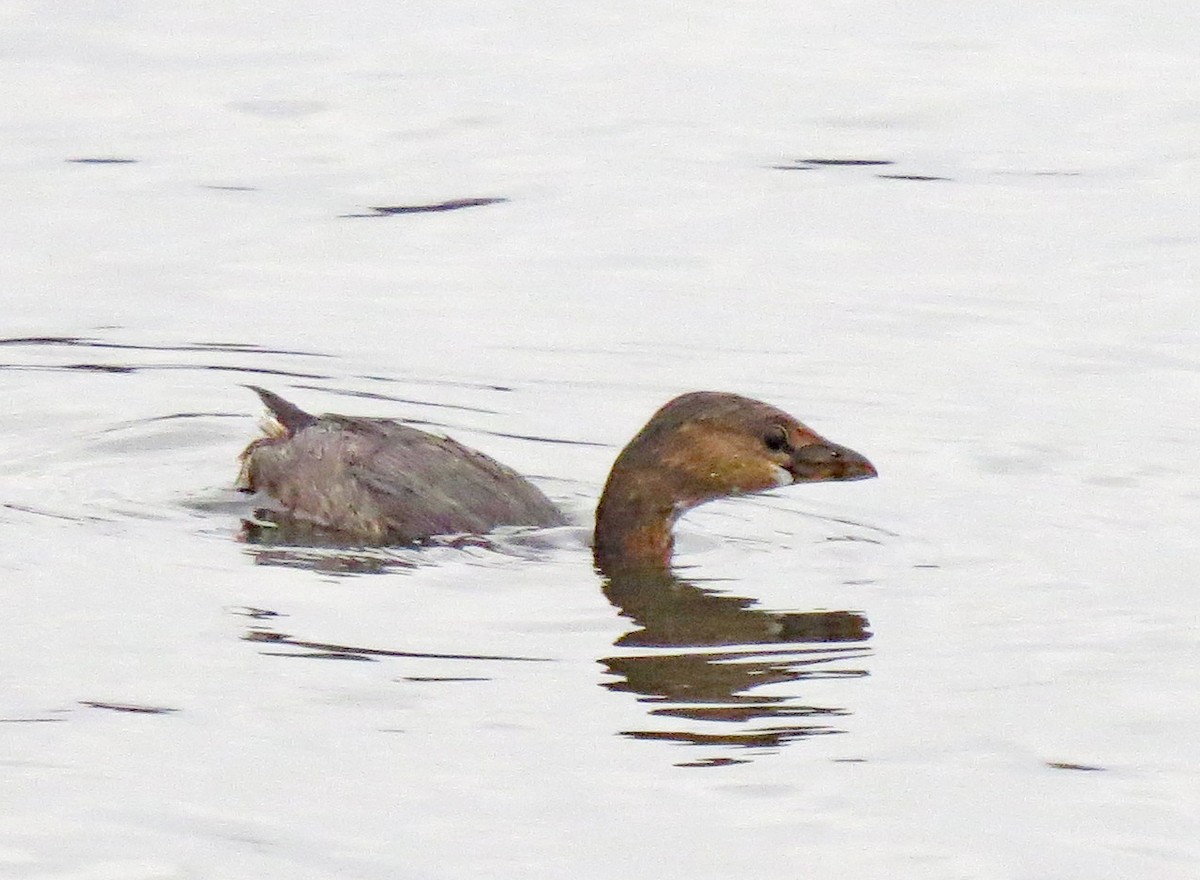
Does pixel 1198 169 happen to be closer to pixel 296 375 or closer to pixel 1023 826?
pixel 296 375

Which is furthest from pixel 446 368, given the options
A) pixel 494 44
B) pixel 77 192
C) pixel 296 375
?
pixel 494 44

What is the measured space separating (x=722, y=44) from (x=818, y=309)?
5883 millimetres

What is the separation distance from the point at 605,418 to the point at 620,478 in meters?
1.77

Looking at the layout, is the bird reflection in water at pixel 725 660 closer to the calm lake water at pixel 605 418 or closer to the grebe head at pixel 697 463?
the calm lake water at pixel 605 418

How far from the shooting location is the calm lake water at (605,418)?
7199mm

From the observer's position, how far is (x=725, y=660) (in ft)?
28.4

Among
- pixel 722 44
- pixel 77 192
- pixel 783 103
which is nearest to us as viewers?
pixel 77 192

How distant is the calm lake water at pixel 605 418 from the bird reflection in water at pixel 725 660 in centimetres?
2

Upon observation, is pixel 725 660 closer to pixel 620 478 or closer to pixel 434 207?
pixel 620 478

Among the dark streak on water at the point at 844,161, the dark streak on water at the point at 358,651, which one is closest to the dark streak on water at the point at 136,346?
the dark streak on water at the point at 358,651

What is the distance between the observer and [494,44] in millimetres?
18969

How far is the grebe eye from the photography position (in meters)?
10.1

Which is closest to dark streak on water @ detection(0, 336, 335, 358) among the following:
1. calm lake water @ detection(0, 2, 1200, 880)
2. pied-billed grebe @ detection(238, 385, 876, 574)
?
calm lake water @ detection(0, 2, 1200, 880)

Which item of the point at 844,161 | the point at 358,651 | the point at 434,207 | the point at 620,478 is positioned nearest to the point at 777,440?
the point at 620,478
